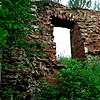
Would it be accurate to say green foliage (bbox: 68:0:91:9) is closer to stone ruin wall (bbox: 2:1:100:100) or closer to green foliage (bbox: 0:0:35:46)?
stone ruin wall (bbox: 2:1:100:100)

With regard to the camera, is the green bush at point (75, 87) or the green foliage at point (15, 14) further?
the green bush at point (75, 87)

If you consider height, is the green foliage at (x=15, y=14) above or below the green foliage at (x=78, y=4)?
below

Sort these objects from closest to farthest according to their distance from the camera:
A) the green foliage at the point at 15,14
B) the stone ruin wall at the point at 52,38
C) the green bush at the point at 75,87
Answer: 1. the green foliage at the point at 15,14
2. the green bush at the point at 75,87
3. the stone ruin wall at the point at 52,38

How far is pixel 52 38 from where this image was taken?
3975 millimetres

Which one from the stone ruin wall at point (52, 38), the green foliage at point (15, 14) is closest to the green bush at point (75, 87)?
the stone ruin wall at point (52, 38)

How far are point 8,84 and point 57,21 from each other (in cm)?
266

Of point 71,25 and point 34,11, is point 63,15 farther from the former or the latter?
point 34,11

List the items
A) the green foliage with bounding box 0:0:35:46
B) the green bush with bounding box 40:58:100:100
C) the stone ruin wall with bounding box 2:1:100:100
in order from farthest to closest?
the stone ruin wall with bounding box 2:1:100:100, the green bush with bounding box 40:58:100:100, the green foliage with bounding box 0:0:35:46

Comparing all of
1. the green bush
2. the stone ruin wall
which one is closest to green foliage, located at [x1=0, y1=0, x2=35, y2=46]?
the stone ruin wall

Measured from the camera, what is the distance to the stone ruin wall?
2839mm

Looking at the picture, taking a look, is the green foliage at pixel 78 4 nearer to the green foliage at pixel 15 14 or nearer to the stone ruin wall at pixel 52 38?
the stone ruin wall at pixel 52 38

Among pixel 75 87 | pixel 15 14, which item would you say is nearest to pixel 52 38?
pixel 75 87

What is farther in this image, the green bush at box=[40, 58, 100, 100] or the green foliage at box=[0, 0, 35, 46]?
the green bush at box=[40, 58, 100, 100]

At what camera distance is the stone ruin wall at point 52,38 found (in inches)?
112
